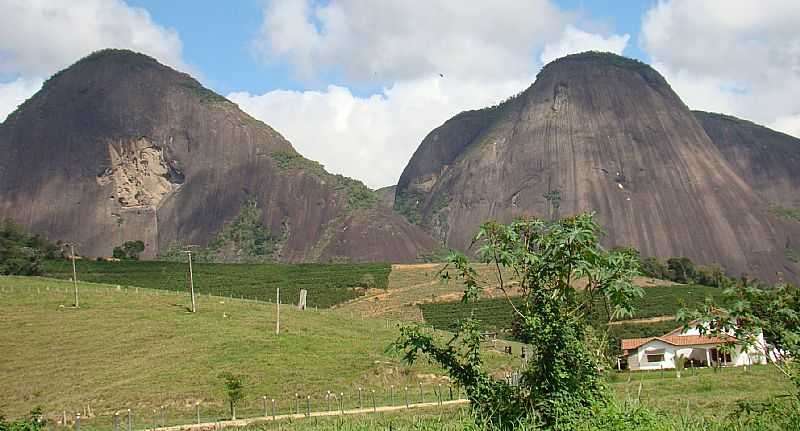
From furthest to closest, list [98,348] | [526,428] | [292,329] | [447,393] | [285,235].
→ [285,235] → [292,329] → [98,348] → [447,393] → [526,428]

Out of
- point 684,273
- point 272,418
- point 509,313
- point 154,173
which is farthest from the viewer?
point 154,173

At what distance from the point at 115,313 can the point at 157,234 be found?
125114mm

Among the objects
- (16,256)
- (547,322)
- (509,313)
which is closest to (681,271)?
(509,313)

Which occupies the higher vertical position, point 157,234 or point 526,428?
point 157,234

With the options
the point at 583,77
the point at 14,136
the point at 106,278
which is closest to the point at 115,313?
the point at 106,278

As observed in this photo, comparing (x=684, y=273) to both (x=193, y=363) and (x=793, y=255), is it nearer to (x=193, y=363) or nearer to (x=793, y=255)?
(x=793, y=255)

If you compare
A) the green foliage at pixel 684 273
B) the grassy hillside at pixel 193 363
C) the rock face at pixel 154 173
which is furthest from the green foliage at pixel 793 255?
the grassy hillside at pixel 193 363

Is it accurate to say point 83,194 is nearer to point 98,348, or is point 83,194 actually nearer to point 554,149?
point 554,149

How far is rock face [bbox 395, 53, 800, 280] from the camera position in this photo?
528 ft

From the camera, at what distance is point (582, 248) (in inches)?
476

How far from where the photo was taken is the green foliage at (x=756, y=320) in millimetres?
11195

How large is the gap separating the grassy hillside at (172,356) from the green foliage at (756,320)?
942 inches

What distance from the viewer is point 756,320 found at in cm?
1117

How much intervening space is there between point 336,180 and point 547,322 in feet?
549
